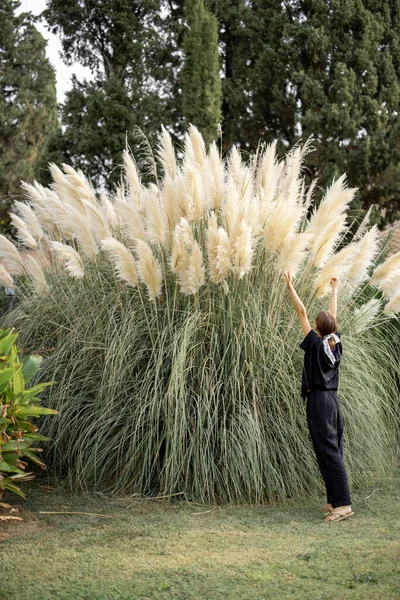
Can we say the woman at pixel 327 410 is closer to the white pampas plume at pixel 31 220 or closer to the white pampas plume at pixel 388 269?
the white pampas plume at pixel 388 269

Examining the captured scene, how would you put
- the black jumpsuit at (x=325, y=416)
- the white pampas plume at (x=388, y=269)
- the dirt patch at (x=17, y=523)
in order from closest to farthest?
the dirt patch at (x=17, y=523), the black jumpsuit at (x=325, y=416), the white pampas plume at (x=388, y=269)

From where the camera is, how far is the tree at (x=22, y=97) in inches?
685

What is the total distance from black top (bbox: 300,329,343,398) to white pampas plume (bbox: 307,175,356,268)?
83cm

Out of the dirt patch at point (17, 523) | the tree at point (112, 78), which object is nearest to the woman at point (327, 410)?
the dirt patch at point (17, 523)

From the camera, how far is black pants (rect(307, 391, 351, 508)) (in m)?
4.23

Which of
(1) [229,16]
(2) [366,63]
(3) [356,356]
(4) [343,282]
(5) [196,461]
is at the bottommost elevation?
(5) [196,461]

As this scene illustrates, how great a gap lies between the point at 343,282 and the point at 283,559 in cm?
287

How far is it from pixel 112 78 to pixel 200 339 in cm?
1138

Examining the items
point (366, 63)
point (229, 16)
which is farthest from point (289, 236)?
point (229, 16)

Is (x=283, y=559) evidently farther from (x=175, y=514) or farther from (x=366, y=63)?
(x=366, y=63)

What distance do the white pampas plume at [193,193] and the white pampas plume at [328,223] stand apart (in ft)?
2.75

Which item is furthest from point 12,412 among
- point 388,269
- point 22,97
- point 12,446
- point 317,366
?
point 22,97

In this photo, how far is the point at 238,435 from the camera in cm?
448

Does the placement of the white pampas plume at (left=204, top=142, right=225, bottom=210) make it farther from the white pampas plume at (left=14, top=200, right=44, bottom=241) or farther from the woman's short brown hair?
the white pampas plume at (left=14, top=200, right=44, bottom=241)
